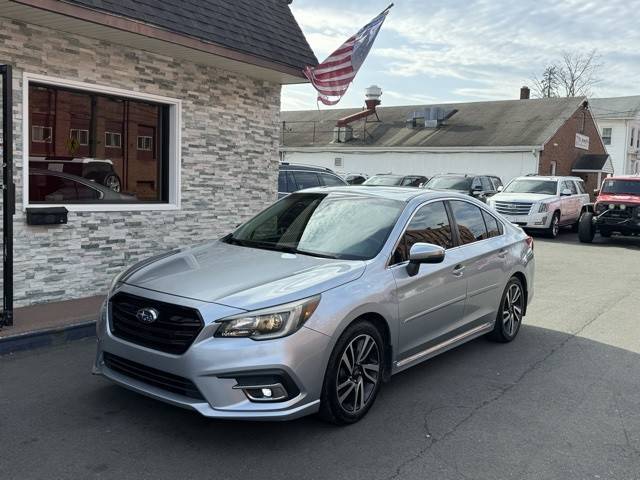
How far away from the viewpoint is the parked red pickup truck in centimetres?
1580

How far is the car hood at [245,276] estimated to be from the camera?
387cm

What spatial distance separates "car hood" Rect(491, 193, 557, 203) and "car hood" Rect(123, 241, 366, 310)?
14.4 meters

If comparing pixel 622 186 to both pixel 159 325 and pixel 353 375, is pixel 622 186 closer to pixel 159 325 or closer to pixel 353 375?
pixel 353 375

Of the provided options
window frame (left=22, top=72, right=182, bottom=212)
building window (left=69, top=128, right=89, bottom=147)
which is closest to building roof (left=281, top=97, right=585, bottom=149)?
window frame (left=22, top=72, right=182, bottom=212)

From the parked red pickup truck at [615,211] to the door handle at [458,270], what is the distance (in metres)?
12.3

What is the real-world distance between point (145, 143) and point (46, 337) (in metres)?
3.44

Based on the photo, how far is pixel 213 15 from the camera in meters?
8.11

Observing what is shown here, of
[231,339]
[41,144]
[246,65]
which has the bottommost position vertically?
[231,339]

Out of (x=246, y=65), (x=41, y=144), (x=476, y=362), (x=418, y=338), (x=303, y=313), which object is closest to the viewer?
(x=303, y=313)

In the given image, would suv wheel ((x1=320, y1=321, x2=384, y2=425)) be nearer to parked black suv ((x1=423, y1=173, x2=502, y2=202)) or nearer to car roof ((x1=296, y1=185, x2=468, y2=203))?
car roof ((x1=296, y1=185, x2=468, y2=203))

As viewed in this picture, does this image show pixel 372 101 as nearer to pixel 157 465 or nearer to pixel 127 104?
pixel 127 104

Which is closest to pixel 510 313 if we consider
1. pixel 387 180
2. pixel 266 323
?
pixel 266 323

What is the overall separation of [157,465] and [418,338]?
221cm

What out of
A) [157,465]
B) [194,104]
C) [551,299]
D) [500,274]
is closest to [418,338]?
[500,274]
